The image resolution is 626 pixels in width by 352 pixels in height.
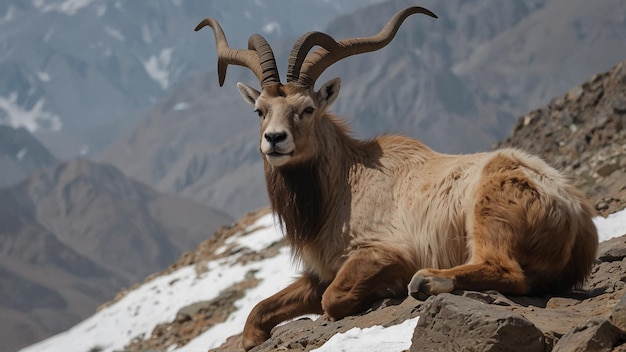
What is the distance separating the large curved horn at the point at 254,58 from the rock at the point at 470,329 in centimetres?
534

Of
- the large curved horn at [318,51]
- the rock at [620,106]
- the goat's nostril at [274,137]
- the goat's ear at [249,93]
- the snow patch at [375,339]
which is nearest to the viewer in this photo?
the snow patch at [375,339]

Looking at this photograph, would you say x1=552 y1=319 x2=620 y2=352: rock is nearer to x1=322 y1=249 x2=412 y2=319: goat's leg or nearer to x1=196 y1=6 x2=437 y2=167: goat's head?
x1=322 y1=249 x2=412 y2=319: goat's leg

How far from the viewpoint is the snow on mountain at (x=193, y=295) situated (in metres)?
25.2

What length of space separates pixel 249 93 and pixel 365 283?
11.6 ft

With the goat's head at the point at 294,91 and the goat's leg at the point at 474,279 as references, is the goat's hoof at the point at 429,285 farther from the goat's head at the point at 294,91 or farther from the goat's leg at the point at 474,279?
the goat's head at the point at 294,91

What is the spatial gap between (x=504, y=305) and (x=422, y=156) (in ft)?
10.6

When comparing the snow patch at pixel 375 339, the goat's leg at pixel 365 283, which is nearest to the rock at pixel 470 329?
the snow patch at pixel 375 339

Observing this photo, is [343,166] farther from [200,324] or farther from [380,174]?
[200,324]

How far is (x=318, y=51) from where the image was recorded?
14508 millimetres

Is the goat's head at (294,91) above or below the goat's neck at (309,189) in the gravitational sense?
above

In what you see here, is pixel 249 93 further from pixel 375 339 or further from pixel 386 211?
pixel 375 339

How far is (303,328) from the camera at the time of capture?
12.7 meters

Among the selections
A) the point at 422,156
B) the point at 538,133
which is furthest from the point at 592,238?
the point at 538,133

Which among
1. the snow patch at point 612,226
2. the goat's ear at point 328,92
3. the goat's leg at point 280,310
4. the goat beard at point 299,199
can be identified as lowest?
the goat's leg at point 280,310
